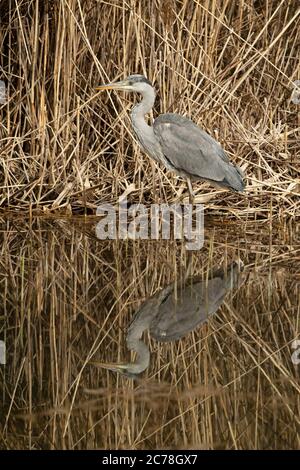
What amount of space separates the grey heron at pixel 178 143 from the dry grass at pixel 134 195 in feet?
0.95

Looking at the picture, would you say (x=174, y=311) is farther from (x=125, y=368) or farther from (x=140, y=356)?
(x=125, y=368)

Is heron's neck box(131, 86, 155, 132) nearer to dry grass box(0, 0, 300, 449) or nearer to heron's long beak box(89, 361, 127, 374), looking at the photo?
dry grass box(0, 0, 300, 449)

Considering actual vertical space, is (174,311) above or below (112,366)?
above

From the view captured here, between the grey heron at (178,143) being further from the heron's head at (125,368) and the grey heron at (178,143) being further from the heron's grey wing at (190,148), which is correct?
the heron's head at (125,368)

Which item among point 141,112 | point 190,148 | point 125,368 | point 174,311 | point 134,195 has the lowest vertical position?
point 125,368

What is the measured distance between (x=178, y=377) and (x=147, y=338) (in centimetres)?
51

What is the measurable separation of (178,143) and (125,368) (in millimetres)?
3070

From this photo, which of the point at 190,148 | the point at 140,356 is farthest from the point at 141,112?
the point at 140,356

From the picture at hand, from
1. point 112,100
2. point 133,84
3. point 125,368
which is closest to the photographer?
point 125,368

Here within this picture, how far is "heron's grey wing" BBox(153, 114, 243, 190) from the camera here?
257 inches

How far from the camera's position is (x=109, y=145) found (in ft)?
23.3

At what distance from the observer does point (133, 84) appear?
650 cm

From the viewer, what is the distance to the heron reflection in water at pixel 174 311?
3945mm

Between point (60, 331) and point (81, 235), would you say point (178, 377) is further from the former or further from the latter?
point (81, 235)
